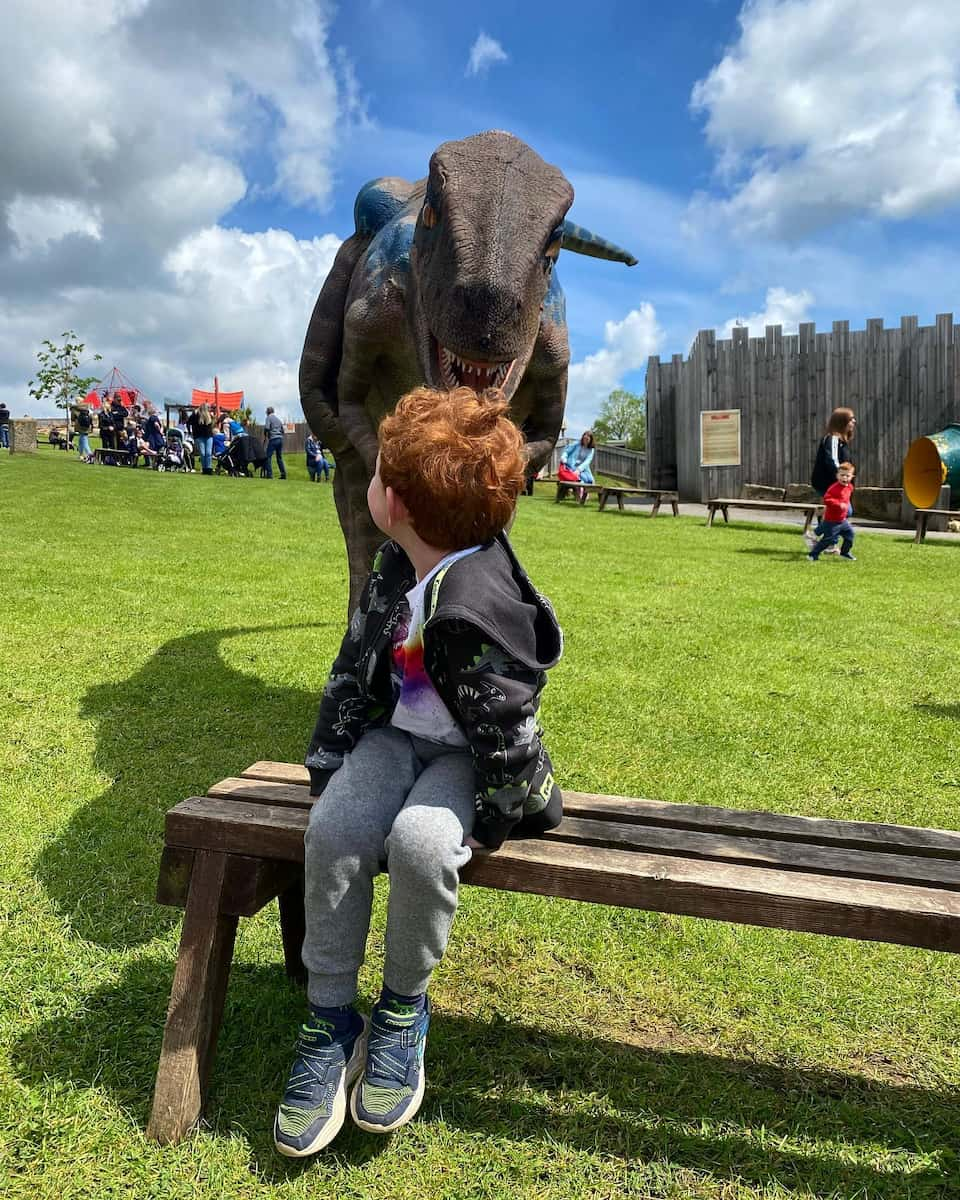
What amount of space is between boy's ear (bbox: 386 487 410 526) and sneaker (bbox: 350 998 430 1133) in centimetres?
106

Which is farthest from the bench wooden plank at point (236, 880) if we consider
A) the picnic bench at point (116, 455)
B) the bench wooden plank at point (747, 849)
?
the picnic bench at point (116, 455)

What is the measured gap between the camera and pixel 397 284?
362 cm

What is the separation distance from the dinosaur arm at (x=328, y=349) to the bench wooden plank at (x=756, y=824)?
2.32 meters

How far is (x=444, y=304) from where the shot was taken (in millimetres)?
3055

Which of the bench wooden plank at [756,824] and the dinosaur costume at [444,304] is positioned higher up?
the dinosaur costume at [444,304]

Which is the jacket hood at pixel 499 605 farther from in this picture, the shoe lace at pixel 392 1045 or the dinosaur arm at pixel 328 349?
the dinosaur arm at pixel 328 349

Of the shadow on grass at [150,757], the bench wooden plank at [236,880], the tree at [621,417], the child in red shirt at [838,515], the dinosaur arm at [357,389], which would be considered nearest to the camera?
the bench wooden plank at [236,880]

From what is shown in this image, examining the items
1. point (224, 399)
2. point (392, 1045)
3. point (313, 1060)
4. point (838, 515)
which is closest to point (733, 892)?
point (392, 1045)

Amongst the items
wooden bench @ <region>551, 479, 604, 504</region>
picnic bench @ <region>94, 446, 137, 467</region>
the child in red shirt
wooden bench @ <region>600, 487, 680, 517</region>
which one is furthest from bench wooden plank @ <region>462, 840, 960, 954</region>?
picnic bench @ <region>94, 446, 137, 467</region>

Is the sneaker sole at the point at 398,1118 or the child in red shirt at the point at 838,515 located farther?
the child in red shirt at the point at 838,515

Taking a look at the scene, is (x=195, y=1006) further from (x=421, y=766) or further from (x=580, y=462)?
(x=580, y=462)

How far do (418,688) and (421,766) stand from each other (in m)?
0.19

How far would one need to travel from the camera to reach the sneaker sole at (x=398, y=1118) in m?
1.92

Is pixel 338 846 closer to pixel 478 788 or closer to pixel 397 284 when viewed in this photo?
pixel 478 788
